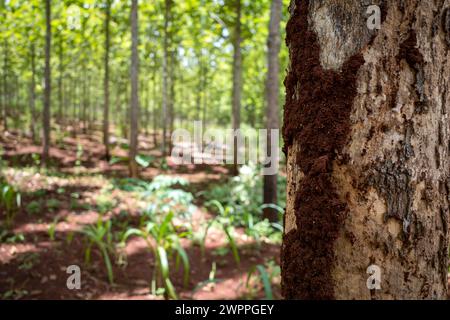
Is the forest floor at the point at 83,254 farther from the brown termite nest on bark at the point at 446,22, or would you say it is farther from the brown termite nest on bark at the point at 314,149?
the brown termite nest on bark at the point at 446,22

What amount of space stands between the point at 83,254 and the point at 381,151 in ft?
15.2

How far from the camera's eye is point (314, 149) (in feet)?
3.87

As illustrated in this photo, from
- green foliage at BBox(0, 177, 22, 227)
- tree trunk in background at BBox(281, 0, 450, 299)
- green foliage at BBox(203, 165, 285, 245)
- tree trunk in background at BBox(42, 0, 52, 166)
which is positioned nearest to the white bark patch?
tree trunk in background at BBox(281, 0, 450, 299)

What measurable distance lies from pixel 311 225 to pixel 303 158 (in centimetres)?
23

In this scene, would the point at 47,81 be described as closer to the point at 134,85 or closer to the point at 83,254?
the point at 134,85

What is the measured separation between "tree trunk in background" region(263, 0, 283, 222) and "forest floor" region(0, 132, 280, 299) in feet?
3.34

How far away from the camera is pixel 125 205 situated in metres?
7.23

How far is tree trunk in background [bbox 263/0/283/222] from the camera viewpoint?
6.00m

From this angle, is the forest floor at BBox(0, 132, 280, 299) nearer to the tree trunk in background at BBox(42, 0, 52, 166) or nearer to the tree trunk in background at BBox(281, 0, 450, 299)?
the tree trunk in background at BBox(42, 0, 52, 166)

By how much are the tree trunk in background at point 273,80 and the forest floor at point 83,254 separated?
102 centimetres

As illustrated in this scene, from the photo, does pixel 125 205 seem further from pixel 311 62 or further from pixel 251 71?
pixel 251 71

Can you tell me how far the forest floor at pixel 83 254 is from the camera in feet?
13.1

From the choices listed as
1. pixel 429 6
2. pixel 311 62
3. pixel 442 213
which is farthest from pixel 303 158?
pixel 429 6

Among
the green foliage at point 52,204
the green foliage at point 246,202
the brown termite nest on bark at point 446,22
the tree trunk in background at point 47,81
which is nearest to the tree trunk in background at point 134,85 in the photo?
the green foliage at point 246,202
